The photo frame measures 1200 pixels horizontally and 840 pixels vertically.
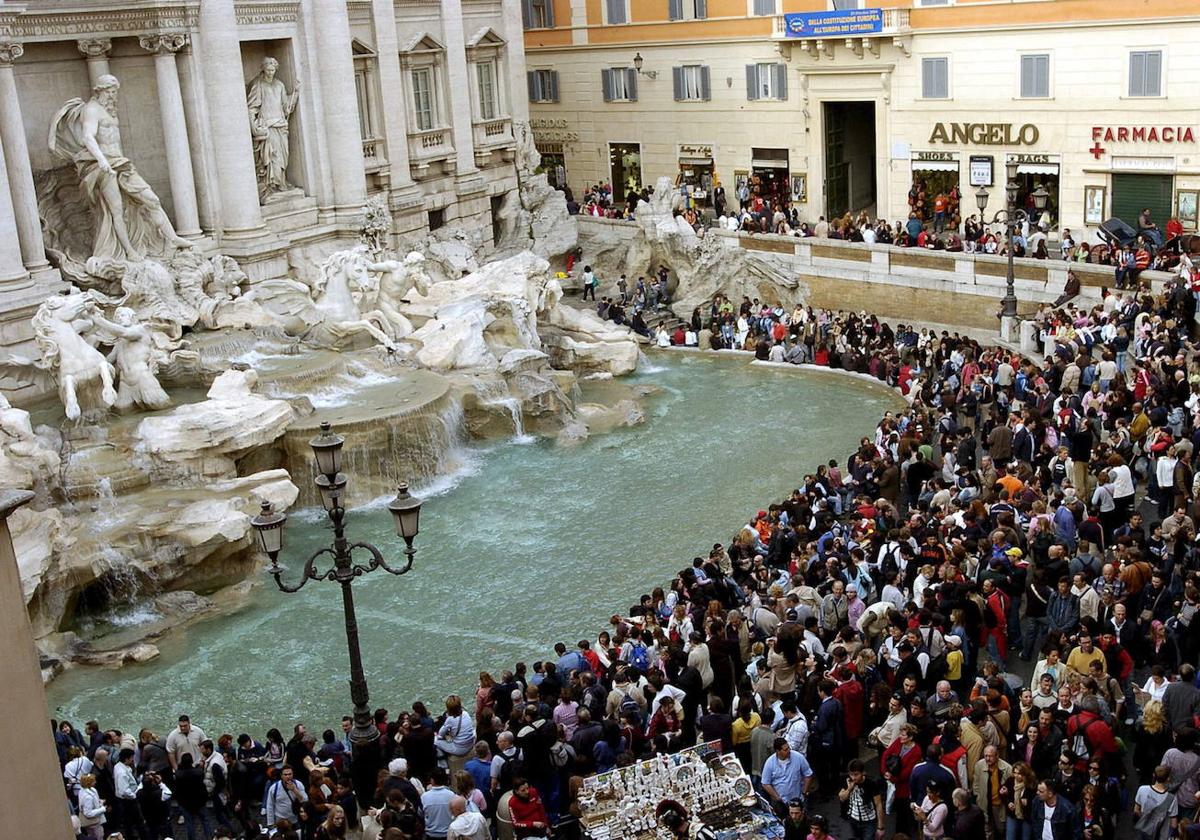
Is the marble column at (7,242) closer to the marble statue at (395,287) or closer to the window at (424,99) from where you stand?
the marble statue at (395,287)

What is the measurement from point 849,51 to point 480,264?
10052 mm

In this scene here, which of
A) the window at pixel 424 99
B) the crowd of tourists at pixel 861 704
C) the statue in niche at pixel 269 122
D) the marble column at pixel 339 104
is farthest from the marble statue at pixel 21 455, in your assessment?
the window at pixel 424 99

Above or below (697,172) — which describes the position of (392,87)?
above

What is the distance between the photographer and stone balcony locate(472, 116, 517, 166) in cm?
3541

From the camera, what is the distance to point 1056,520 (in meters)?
14.6

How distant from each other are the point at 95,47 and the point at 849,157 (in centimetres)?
1910

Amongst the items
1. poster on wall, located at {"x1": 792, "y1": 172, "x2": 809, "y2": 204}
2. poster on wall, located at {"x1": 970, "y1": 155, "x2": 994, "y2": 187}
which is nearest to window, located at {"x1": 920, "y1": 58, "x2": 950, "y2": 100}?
poster on wall, located at {"x1": 970, "y1": 155, "x2": 994, "y2": 187}

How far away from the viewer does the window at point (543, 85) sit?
41.5m

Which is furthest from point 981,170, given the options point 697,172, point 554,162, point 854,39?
point 554,162

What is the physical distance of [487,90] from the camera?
36.1 m

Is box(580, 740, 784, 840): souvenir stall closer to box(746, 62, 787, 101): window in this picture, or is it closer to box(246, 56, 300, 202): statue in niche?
box(246, 56, 300, 202): statue in niche

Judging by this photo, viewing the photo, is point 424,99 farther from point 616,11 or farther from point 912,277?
point 912,277

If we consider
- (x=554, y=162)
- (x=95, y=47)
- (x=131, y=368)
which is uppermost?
(x=95, y=47)

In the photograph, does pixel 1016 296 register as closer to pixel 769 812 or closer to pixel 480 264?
pixel 480 264
